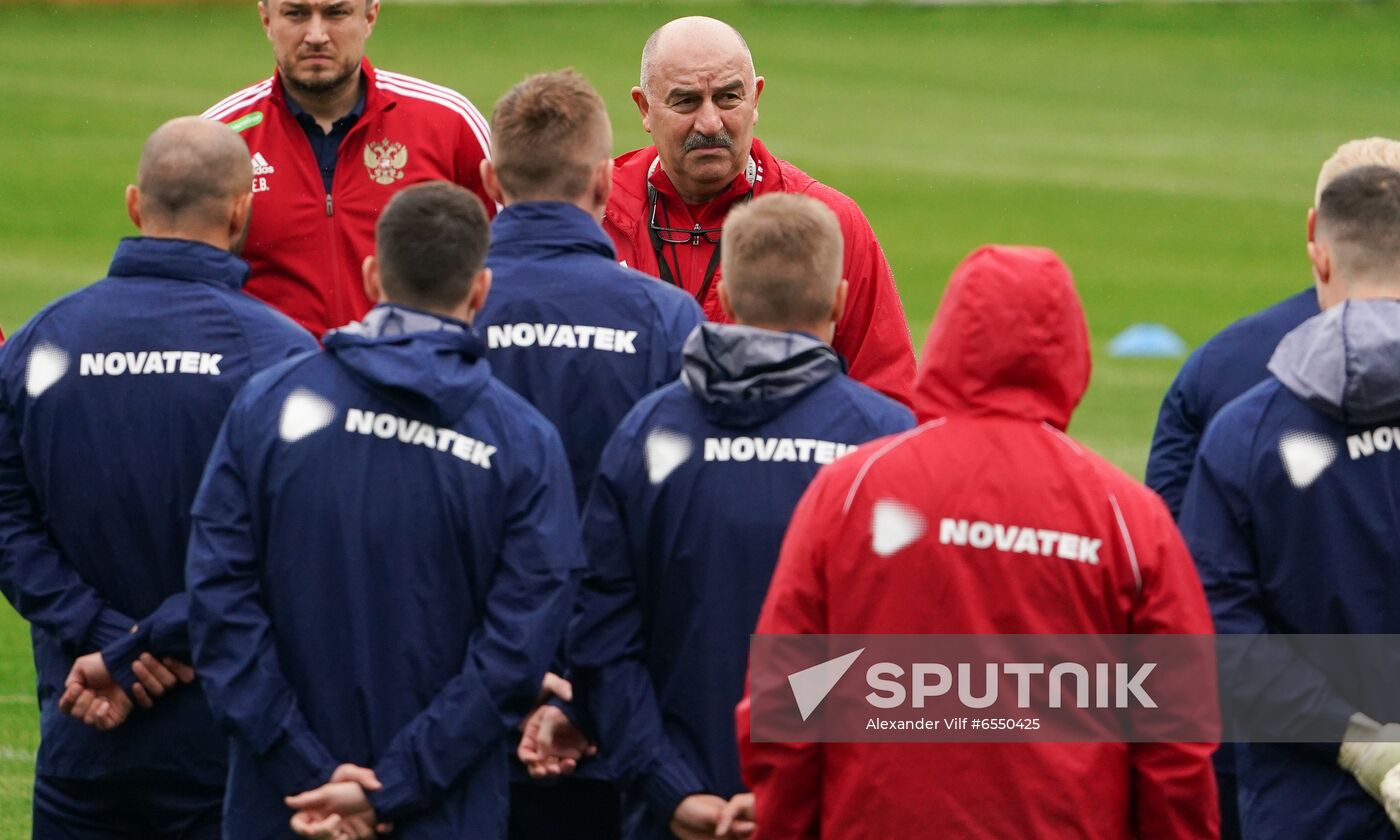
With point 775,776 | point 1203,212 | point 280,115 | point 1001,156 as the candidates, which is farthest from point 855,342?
point 1001,156

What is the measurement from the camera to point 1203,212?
94.7 ft

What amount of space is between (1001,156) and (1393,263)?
28100 millimetres

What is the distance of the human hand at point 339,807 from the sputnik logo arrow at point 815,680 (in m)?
0.87

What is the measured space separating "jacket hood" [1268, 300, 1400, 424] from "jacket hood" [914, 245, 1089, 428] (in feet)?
2.30

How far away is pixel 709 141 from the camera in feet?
20.6

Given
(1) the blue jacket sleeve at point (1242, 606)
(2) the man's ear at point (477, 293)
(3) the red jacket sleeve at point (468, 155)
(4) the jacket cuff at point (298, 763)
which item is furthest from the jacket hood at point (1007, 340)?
(3) the red jacket sleeve at point (468, 155)

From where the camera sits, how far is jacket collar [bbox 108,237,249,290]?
16.2ft

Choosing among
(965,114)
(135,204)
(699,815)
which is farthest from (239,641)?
(965,114)

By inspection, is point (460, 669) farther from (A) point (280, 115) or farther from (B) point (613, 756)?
(A) point (280, 115)

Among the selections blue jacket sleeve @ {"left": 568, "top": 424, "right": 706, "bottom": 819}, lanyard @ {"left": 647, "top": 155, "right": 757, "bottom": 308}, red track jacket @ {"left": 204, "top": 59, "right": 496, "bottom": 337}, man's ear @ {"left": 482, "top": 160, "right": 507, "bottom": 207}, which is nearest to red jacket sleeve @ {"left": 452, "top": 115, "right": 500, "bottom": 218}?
red track jacket @ {"left": 204, "top": 59, "right": 496, "bottom": 337}

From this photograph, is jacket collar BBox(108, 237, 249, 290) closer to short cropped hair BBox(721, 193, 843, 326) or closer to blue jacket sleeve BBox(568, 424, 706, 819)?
blue jacket sleeve BBox(568, 424, 706, 819)

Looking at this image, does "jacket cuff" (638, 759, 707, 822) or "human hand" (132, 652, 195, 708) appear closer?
"jacket cuff" (638, 759, 707, 822)

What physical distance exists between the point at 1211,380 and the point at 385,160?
247 centimetres

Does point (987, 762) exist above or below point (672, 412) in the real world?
below
